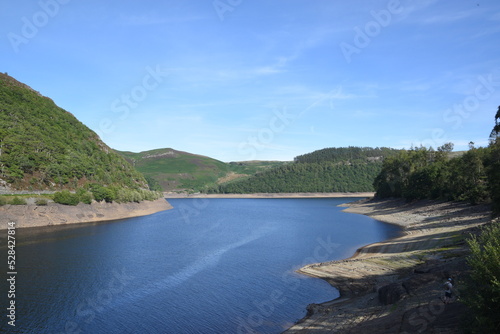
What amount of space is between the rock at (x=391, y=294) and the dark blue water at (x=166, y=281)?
6.44 metres

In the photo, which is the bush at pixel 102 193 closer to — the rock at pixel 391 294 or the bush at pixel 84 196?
the bush at pixel 84 196

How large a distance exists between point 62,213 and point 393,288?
75.7m

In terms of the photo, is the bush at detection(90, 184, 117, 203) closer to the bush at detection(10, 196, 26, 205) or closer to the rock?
the bush at detection(10, 196, 26, 205)

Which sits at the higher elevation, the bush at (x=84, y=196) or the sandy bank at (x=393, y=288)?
the bush at (x=84, y=196)

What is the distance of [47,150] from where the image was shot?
319 ft

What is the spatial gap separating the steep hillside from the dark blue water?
81.1ft

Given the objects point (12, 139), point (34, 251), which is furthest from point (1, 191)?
point (34, 251)

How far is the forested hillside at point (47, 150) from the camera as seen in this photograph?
278 feet

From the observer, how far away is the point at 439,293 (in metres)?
21.6

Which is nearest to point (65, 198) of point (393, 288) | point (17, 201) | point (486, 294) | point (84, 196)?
point (84, 196)

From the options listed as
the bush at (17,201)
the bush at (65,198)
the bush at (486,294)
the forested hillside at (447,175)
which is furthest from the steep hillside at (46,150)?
the forested hillside at (447,175)

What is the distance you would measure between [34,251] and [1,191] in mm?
35530

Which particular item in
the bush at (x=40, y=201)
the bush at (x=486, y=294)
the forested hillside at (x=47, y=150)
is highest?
the forested hillside at (x=47, y=150)

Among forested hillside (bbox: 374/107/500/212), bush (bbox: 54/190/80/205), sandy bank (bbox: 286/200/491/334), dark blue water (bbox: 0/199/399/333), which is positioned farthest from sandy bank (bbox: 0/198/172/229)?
forested hillside (bbox: 374/107/500/212)
